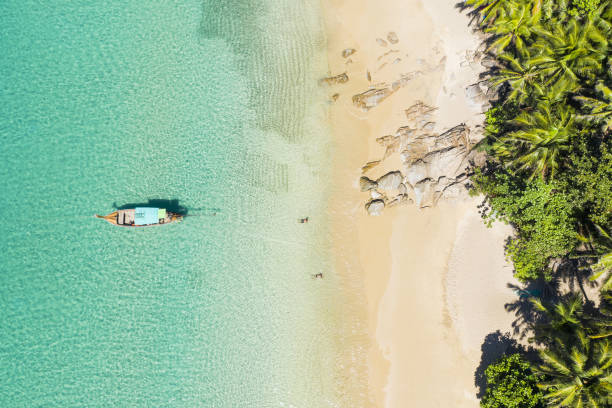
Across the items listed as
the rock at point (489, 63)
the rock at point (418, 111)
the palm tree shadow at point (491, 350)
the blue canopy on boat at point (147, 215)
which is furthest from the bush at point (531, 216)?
the blue canopy on boat at point (147, 215)

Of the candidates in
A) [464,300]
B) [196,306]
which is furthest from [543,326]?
[196,306]

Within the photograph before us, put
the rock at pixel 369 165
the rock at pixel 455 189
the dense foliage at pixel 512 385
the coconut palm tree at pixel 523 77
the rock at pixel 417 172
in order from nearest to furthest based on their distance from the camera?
the dense foliage at pixel 512 385, the coconut palm tree at pixel 523 77, the rock at pixel 455 189, the rock at pixel 417 172, the rock at pixel 369 165

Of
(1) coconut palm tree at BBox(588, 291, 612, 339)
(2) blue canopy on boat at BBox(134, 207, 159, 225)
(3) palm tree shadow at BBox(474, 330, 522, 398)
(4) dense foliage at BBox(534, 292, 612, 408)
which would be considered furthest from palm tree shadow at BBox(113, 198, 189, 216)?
(1) coconut palm tree at BBox(588, 291, 612, 339)

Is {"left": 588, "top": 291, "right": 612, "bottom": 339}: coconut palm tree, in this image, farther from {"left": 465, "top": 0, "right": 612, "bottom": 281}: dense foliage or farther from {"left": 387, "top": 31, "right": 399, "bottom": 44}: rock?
{"left": 387, "top": 31, "right": 399, "bottom": 44}: rock

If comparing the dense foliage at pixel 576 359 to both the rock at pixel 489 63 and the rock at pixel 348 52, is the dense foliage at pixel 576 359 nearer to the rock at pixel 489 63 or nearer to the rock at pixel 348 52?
the rock at pixel 489 63

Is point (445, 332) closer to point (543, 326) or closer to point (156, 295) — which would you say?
point (543, 326)

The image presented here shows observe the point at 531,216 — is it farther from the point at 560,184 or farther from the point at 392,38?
the point at 392,38
